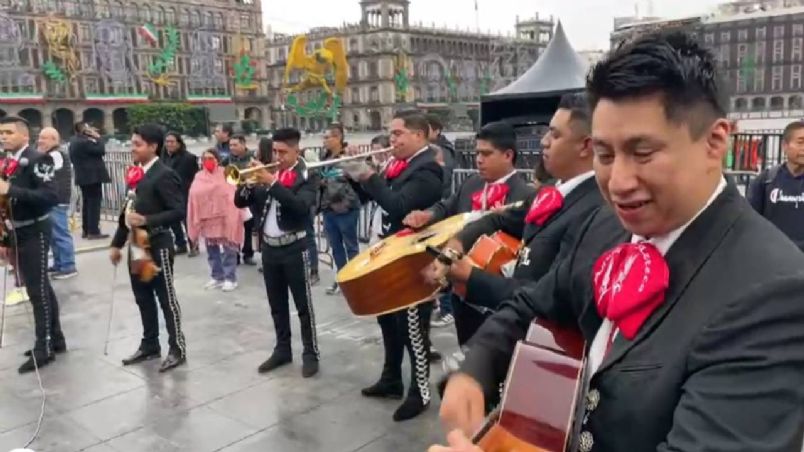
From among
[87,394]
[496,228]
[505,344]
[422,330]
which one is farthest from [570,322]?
[87,394]

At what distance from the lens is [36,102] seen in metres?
65.3

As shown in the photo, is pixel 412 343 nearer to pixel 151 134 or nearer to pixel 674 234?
pixel 151 134

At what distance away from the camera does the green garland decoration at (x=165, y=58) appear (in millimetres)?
73000

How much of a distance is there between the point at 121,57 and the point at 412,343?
7546 cm

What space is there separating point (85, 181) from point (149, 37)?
223 ft

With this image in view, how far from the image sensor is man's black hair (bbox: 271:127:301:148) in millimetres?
5637

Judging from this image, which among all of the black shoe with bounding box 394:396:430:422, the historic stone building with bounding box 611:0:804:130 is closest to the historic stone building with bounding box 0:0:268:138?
the historic stone building with bounding box 611:0:804:130

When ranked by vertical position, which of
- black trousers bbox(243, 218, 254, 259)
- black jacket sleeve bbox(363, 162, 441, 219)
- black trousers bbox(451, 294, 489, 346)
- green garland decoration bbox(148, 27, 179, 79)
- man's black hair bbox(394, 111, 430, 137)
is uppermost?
green garland decoration bbox(148, 27, 179, 79)

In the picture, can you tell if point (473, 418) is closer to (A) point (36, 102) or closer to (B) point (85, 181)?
(B) point (85, 181)

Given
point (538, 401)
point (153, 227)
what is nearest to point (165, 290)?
point (153, 227)

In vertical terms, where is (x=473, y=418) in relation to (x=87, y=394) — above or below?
above

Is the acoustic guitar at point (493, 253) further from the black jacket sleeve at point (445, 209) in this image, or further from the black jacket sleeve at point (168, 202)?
the black jacket sleeve at point (168, 202)

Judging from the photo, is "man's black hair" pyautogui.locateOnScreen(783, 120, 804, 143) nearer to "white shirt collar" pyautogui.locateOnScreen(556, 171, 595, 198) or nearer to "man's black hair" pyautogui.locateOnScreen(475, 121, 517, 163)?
"man's black hair" pyautogui.locateOnScreen(475, 121, 517, 163)

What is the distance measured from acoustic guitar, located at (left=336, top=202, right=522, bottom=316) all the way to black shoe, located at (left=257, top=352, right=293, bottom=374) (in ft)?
5.81
